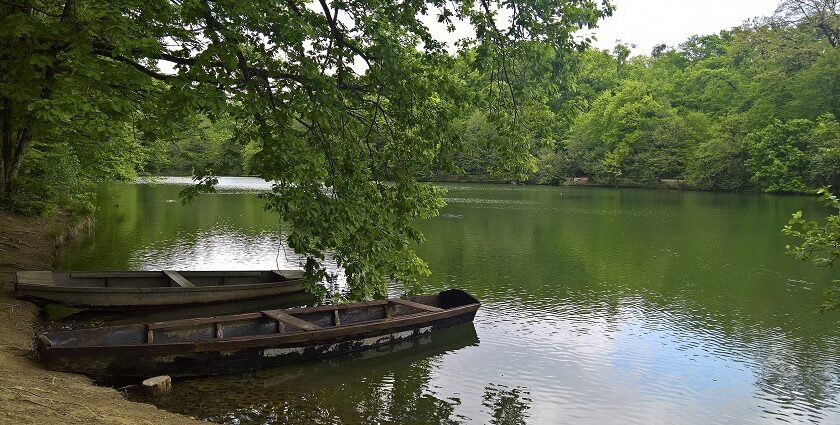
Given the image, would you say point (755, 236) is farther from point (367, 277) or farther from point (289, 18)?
point (289, 18)

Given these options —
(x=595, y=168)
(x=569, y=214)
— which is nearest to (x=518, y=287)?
(x=569, y=214)

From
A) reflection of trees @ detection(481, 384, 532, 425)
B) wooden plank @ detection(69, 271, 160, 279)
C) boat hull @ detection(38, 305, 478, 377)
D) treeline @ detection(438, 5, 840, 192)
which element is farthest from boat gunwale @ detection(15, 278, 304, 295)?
treeline @ detection(438, 5, 840, 192)

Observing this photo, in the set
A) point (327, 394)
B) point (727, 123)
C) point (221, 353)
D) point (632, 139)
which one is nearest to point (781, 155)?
point (727, 123)

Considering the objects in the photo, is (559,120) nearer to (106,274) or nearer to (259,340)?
(259,340)

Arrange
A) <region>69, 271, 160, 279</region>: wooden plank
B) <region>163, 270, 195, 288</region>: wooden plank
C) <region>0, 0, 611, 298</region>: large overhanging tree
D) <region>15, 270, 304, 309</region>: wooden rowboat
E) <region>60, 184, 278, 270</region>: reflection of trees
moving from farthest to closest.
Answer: <region>60, 184, 278, 270</region>: reflection of trees
<region>163, 270, 195, 288</region>: wooden plank
<region>69, 271, 160, 279</region>: wooden plank
<region>15, 270, 304, 309</region>: wooden rowboat
<region>0, 0, 611, 298</region>: large overhanging tree

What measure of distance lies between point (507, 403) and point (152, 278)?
985 cm

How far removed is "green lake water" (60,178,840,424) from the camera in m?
9.18

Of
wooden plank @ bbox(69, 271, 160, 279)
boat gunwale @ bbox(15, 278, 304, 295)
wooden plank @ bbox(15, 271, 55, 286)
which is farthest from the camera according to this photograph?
wooden plank @ bbox(69, 271, 160, 279)

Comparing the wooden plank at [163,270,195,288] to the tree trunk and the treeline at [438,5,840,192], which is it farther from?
the treeline at [438,5,840,192]

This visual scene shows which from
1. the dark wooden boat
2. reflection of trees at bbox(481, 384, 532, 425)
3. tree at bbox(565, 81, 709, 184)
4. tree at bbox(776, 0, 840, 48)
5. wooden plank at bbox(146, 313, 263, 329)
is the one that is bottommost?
reflection of trees at bbox(481, 384, 532, 425)

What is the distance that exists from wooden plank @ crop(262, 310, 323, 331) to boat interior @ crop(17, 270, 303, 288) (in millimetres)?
4327

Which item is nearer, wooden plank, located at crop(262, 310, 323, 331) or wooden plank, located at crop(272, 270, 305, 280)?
wooden plank, located at crop(262, 310, 323, 331)

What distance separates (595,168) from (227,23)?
7274cm

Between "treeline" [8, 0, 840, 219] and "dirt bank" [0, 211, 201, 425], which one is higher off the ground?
"treeline" [8, 0, 840, 219]
